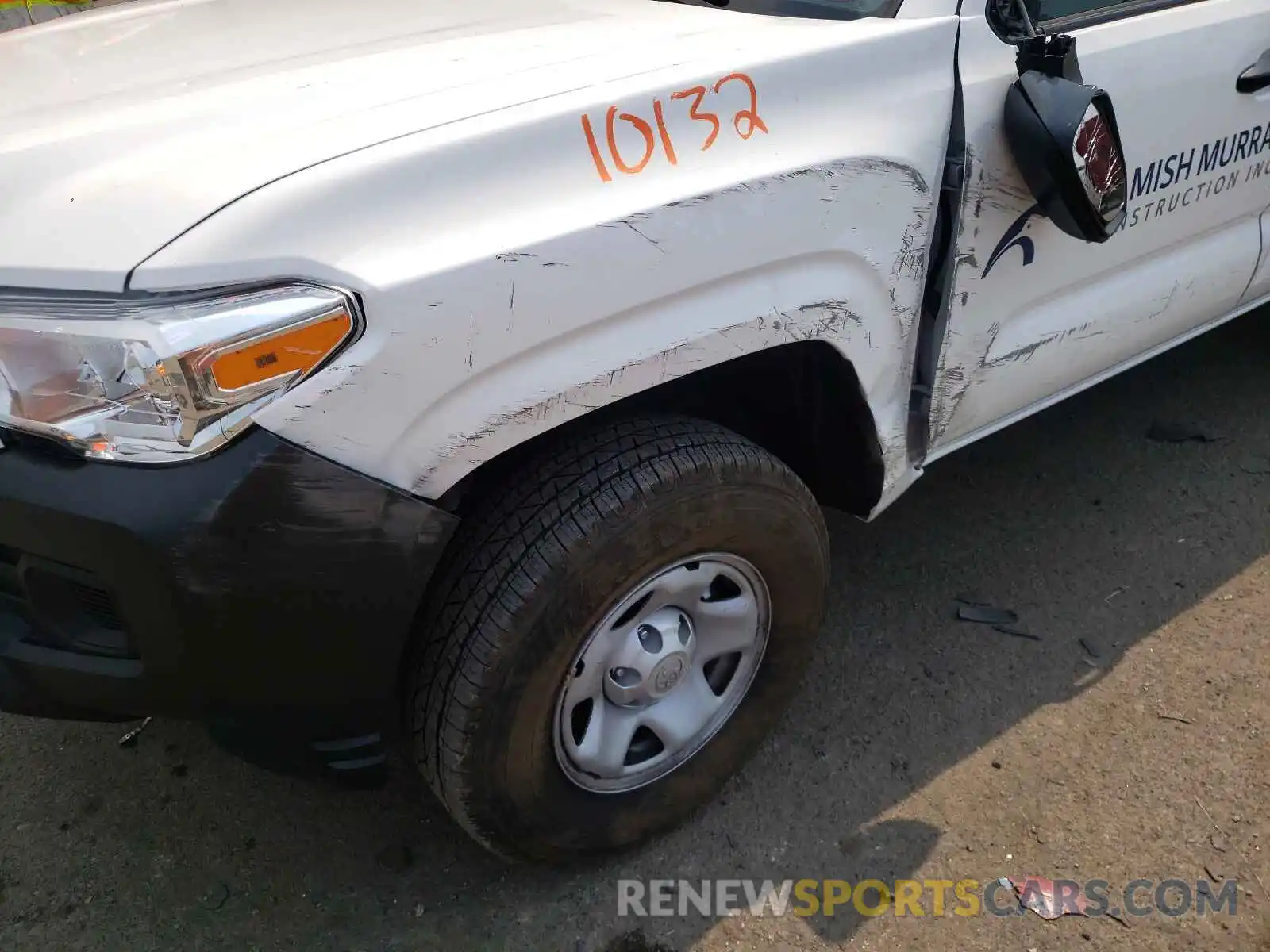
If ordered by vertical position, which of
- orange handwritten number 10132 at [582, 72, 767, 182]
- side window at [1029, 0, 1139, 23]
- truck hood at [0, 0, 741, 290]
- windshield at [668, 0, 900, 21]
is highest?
truck hood at [0, 0, 741, 290]

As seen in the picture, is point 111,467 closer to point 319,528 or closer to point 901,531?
point 319,528

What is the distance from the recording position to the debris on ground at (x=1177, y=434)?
3338 millimetres

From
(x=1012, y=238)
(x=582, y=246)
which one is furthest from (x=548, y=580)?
(x=1012, y=238)

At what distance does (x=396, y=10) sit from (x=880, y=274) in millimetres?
1180

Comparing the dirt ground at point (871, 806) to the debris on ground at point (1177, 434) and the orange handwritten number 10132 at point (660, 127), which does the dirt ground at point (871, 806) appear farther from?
the orange handwritten number 10132 at point (660, 127)

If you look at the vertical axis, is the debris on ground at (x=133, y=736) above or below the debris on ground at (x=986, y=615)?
above

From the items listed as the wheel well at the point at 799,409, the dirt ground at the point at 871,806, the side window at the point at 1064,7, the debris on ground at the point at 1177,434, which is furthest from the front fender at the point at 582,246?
the debris on ground at the point at 1177,434

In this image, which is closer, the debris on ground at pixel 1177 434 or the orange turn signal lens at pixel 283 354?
the orange turn signal lens at pixel 283 354

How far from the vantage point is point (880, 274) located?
1.78m

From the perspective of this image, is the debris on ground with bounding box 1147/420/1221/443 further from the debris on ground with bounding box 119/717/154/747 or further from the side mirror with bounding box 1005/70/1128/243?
the debris on ground with bounding box 119/717/154/747

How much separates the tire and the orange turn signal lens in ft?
1.44

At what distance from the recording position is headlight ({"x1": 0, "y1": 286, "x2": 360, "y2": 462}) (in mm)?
1249

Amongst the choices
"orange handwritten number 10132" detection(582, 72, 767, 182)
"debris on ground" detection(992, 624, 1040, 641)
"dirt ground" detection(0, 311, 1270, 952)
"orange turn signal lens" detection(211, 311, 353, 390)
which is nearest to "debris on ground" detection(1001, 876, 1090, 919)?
"dirt ground" detection(0, 311, 1270, 952)

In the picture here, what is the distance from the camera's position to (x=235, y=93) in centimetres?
157
